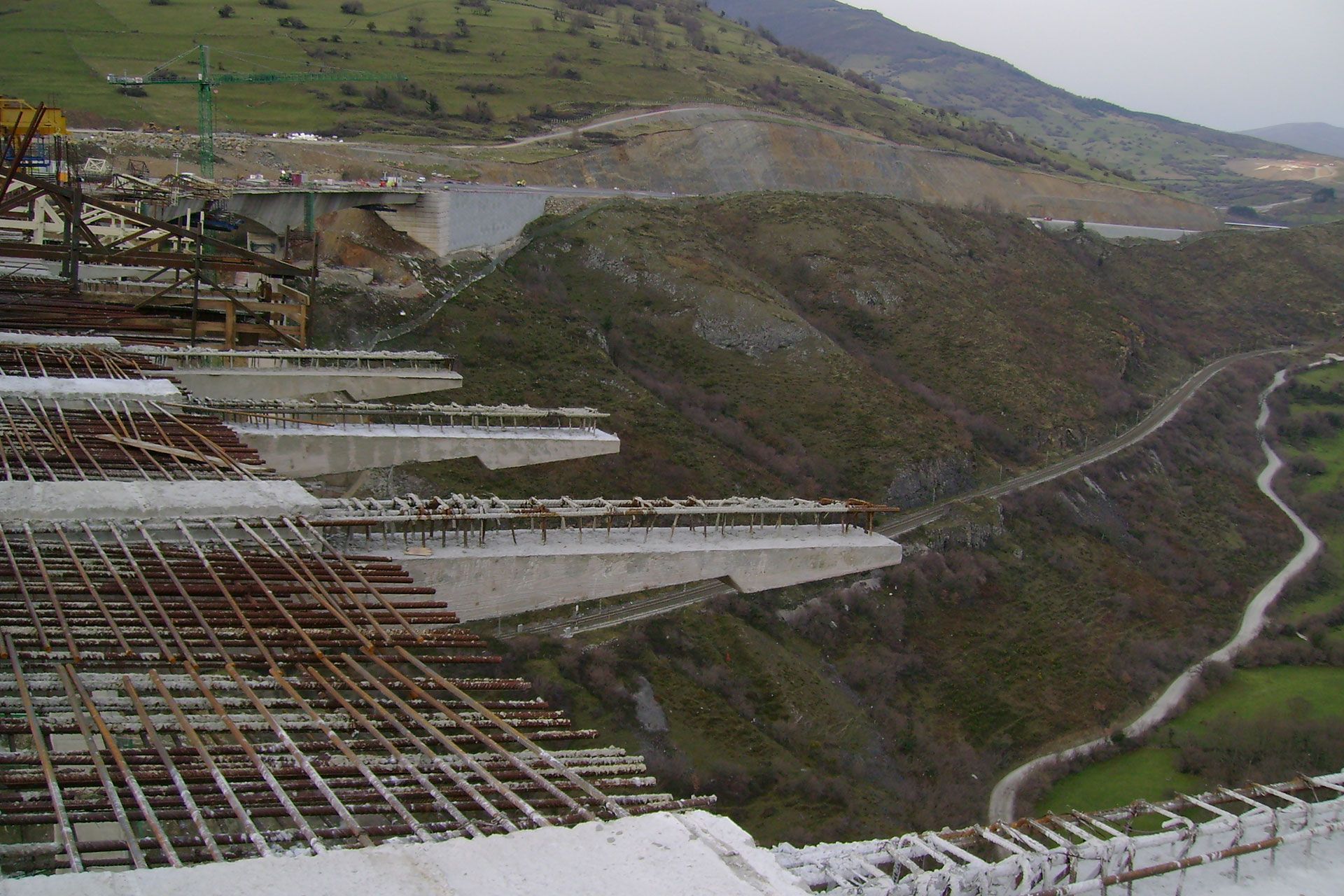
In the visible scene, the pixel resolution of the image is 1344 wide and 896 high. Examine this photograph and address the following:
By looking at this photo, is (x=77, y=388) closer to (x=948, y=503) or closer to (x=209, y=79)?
(x=948, y=503)

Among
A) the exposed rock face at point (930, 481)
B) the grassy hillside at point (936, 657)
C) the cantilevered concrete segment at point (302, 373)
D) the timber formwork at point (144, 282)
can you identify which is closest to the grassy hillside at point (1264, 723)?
the grassy hillside at point (936, 657)

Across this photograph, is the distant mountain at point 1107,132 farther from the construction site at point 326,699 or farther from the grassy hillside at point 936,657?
the construction site at point 326,699

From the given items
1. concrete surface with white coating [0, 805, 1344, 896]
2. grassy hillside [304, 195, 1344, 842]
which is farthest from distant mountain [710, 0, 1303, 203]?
concrete surface with white coating [0, 805, 1344, 896]

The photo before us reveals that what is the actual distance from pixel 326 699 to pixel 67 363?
10.7m

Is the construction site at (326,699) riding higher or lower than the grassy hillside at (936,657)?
higher

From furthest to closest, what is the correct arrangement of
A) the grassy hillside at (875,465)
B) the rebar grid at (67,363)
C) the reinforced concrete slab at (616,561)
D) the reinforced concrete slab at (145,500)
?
1. the grassy hillside at (875,465)
2. the rebar grid at (67,363)
3. the reinforced concrete slab at (616,561)
4. the reinforced concrete slab at (145,500)

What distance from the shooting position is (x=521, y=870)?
525 cm

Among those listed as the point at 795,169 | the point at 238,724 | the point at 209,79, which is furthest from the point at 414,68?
the point at 238,724

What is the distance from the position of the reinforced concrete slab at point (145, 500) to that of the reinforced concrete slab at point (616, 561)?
147cm

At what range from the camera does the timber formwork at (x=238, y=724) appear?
5.26 meters

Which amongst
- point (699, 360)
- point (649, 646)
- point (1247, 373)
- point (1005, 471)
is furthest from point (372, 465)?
point (1247, 373)

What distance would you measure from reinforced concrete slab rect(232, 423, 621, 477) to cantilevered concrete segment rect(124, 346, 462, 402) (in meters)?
2.18

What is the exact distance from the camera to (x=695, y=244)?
→ 138 feet

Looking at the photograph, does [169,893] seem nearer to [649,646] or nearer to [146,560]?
[146,560]
